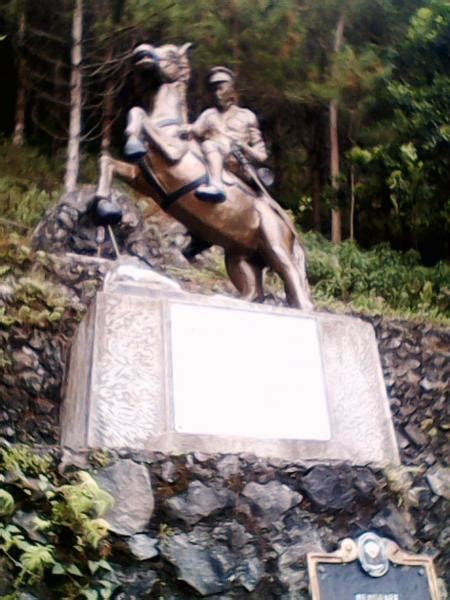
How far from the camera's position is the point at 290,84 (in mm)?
15914

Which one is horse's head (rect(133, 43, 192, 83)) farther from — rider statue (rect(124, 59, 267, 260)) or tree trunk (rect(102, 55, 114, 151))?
tree trunk (rect(102, 55, 114, 151))

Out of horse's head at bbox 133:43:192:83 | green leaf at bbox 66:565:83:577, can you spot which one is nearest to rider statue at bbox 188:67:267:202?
horse's head at bbox 133:43:192:83

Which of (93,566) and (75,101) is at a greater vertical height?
(75,101)

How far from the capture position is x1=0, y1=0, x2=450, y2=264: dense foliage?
44.2 ft

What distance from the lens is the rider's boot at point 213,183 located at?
706cm

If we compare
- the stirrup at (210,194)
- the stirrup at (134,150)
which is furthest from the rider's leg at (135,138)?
the stirrup at (210,194)

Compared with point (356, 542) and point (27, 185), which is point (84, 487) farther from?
point (27, 185)

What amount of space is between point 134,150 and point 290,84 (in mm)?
9666

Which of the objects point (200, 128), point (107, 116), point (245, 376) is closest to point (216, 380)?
point (245, 376)

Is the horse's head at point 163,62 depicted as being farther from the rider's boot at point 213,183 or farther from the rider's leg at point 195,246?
the rider's leg at point 195,246

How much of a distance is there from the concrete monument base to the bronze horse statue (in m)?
0.74

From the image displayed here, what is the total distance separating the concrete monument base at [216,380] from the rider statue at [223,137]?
1.13 m

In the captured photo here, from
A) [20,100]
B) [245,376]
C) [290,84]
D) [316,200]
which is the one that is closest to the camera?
[245,376]

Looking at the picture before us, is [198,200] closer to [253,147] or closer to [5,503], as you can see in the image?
[253,147]
